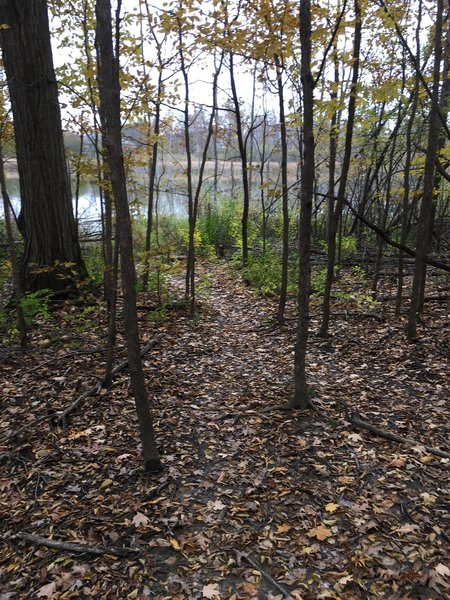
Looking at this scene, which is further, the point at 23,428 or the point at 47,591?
the point at 23,428

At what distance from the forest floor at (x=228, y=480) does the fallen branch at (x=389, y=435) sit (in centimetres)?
5

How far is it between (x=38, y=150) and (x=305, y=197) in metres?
5.17

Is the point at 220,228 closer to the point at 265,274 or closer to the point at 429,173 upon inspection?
the point at 265,274

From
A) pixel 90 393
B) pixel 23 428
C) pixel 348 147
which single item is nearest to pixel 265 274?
pixel 348 147

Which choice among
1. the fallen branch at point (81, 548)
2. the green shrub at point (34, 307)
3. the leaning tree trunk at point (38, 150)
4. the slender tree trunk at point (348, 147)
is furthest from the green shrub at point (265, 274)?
the fallen branch at point (81, 548)

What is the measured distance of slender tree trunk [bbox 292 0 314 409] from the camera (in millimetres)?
3371

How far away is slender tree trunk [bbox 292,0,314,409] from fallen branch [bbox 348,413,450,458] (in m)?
0.50

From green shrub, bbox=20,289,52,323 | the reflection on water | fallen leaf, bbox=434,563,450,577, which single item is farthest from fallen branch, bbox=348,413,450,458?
the reflection on water

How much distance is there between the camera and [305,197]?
3.64 meters

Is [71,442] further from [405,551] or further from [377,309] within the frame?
[377,309]

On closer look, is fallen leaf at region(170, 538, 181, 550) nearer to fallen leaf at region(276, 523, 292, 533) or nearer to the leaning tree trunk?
fallen leaf at region(276, 523, 292, 533)

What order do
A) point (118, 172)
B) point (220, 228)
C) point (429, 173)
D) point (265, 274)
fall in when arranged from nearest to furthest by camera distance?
1. point (118, 172)
2. point (429, 173)
3. point (265, 274)
4. point (220, 228)

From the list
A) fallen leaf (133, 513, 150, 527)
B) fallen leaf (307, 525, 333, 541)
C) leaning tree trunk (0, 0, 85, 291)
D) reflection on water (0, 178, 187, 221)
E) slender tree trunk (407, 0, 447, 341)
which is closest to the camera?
fallen leaf (307, 525, 333, 541)

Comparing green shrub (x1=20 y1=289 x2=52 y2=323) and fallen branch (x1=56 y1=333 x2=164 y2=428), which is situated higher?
green shrub (x1=20 y1=289 x2=52 y2=323)
